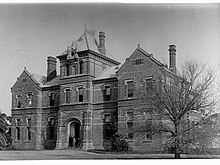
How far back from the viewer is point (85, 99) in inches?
392

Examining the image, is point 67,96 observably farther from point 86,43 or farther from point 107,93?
point 86,43

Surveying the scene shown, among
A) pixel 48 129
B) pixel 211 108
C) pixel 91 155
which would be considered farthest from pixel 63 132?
pixel 211 108

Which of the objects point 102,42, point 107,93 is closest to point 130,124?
point 107,93

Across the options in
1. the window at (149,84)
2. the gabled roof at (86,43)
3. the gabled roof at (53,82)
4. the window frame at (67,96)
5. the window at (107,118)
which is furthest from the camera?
the window frame at (67,96)

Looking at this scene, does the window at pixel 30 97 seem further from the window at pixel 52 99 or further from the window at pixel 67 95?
the window at pixel 67 95

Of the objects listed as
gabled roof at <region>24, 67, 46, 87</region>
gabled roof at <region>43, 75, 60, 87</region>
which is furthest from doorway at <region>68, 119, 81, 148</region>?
gabled roof at <region>24, 67, 46, 87</region>

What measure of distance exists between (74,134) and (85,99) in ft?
2.75

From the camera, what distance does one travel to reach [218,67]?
25.3 ft

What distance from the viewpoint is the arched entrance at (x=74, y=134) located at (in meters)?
9.33

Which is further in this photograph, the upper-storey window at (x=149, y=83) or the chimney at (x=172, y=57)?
the upper-storey window at (x=149, y=83)

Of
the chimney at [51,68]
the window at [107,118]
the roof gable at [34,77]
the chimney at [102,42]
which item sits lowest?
the window at [107,118]

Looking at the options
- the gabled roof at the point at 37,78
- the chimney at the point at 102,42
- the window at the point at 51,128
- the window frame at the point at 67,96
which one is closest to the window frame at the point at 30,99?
the gabled roof at the point at 37,78

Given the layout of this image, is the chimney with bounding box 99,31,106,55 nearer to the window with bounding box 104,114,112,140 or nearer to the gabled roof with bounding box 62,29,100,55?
the gabled roof with bounding box 62,29,100,55

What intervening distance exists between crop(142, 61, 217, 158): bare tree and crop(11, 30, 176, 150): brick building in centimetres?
33
